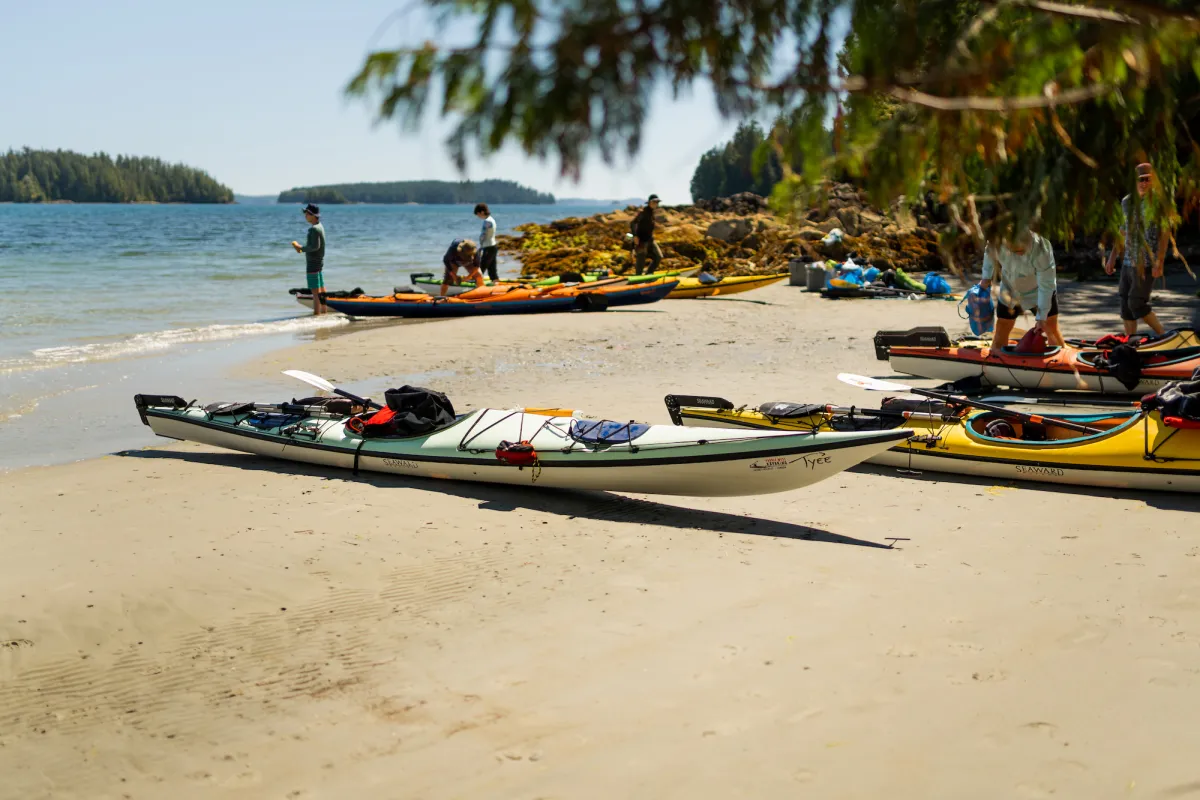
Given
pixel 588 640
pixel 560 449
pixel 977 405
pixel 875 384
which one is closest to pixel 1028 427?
pixel 977 405

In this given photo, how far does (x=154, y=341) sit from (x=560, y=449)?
37.5ft

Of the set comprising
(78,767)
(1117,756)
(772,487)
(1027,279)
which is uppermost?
(1027,279)

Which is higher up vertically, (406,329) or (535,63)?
(535,63)

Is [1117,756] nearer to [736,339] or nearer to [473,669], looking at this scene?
[473,669]

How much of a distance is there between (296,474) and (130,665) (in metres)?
3.32

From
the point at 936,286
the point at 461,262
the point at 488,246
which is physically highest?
the point at 488,246

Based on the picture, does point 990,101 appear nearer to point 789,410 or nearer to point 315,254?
point 789,410

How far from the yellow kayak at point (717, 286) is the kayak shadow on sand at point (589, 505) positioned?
39.0ft

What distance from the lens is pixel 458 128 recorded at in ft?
9.95

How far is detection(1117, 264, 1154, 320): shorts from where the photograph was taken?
33.9 ft

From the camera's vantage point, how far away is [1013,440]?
726cm

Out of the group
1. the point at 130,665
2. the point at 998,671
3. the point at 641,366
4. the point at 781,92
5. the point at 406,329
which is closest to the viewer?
Result: the point at 781,92

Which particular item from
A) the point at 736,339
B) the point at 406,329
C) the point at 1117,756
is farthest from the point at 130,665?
the point at 406,329

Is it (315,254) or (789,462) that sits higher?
(315,254)
